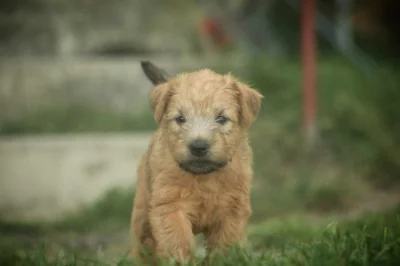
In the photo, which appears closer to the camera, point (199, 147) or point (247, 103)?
point (199, 147)

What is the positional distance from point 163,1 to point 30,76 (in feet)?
8.09

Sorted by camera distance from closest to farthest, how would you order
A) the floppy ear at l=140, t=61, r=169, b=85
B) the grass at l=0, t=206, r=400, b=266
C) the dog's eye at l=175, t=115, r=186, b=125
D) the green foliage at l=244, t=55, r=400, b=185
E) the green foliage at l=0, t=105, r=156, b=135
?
the grass at l=0, t=206, r=400, b=266, the dog's eye at l=175, t=115, r=186, b=125, the floppy ear at l=140, t=61, r=169, b=85, the green foliage at l=244, t=55, r=400, b=185, the green foliage at l=0, t=105, r=156, b=135

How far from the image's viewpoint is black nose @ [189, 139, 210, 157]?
425 cm

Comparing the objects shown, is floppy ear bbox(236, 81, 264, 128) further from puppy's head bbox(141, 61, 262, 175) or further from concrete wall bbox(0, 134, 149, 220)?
concrete wall bbox(0, 134, 149, 220)

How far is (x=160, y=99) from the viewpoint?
15.1 ft

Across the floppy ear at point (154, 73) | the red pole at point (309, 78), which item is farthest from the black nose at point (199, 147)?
the red pole at point (309, 78)

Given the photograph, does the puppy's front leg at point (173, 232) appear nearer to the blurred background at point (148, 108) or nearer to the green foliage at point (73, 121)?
the blurred background at point (148, 108)

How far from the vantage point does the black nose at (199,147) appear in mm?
4254

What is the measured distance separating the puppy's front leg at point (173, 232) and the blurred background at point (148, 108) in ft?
6.96

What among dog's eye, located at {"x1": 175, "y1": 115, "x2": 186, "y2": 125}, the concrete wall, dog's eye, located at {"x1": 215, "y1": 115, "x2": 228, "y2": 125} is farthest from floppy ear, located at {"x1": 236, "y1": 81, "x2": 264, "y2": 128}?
the concrete wall

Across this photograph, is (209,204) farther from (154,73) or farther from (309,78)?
(309,78)

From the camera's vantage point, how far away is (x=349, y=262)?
13.5ft

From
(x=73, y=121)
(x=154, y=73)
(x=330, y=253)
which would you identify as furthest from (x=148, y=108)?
(x=330, y=253)

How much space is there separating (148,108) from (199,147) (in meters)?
6.47
